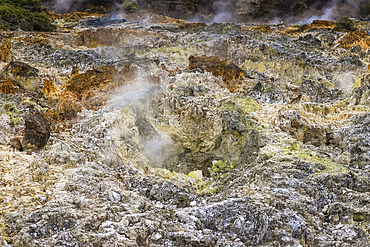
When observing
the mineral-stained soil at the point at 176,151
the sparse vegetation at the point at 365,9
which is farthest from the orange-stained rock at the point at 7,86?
the sparse vegetation at the point at 365,9

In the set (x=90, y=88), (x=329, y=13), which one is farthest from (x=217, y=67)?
(x=329, y=13)

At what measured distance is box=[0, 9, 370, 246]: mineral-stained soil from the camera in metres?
5.52

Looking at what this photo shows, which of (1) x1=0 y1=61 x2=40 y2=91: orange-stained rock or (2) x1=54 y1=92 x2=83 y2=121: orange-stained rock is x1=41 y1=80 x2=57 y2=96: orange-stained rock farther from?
(2) x1=54 y1=92 x2=83 y2=121: orange-stained rock

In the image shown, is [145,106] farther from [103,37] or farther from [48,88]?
[103,37]

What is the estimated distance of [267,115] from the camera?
10.5 meters

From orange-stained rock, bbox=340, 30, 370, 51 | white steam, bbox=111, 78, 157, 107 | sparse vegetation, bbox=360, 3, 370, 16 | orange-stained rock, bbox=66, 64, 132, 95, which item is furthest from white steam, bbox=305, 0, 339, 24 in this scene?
white steam, bbox=111, 78, 157, 107

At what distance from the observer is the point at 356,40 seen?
21547 mm

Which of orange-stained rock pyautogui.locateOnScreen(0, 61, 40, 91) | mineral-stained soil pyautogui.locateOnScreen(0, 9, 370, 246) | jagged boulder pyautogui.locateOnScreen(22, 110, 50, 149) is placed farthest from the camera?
orange-stained rock pyautogui.locateOnScreen(0, 61, 40, 91)

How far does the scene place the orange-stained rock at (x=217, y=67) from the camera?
13727 millimetres

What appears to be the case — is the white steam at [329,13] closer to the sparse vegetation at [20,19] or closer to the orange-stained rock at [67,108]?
the sparse vegetation at [20,19]

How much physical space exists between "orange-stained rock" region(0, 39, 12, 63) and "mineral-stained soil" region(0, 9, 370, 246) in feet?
0.28

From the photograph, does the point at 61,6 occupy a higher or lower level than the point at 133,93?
higher

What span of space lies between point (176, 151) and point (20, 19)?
15772mm

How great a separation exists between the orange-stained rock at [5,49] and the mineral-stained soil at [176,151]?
86mm
